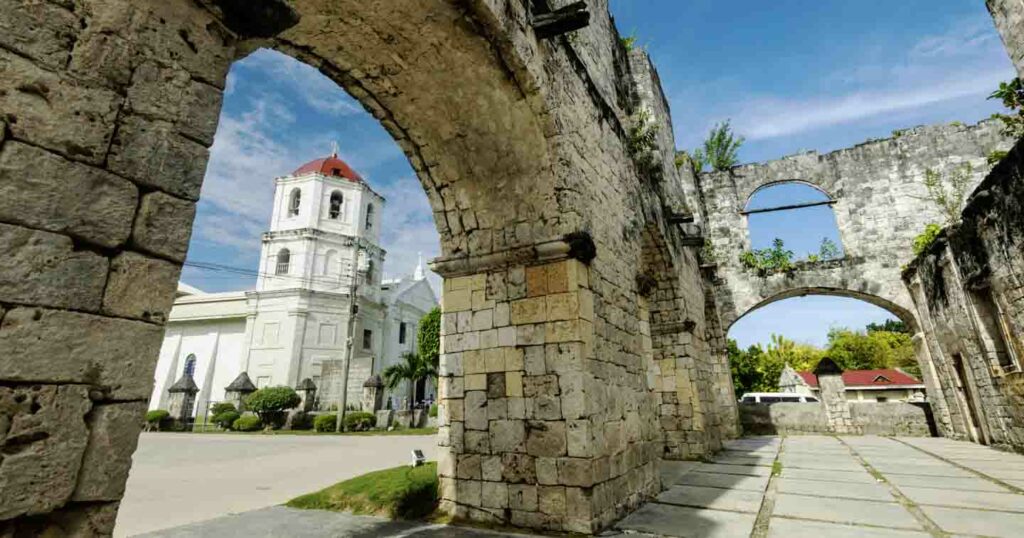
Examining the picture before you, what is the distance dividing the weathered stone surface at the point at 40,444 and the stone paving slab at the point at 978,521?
16.9ft

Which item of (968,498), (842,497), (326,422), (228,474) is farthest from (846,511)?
(326,422)

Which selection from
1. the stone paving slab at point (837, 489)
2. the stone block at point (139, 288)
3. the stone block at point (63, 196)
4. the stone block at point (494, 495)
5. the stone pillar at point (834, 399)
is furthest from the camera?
the stone pillar at point (834, 399)

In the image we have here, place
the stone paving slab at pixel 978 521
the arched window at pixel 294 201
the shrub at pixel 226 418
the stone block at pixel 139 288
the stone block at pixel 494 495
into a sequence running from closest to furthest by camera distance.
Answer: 1. the stone block at pixel 139 288
2. the stone paving slab at pixel 978 521
3. the stone block at pixel 494 495
4. the shrub at pixel 226 418
5. the arched window at pixel 294 201

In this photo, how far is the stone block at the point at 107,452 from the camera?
1.34 metres

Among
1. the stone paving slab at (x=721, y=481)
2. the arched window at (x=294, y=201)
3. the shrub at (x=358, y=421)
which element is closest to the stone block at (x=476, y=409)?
the stone paving slab at (x=721, y=481)

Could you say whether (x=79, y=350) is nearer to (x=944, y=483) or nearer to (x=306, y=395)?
(x=944, y=483)

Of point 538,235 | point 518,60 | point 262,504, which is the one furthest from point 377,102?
point 262,504

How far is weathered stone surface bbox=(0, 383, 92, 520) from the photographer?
1.19 meters

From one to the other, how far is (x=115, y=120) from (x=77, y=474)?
1.10 meters

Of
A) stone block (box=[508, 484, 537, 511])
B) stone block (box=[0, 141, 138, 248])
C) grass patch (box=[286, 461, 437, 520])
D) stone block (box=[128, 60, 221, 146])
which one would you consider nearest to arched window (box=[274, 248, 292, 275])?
grass patch (box=[286, 461, 437, 520])

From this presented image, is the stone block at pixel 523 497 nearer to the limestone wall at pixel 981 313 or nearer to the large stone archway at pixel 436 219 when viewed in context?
the large stone archway at pixel 436 219

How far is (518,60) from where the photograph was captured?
379 centimetres

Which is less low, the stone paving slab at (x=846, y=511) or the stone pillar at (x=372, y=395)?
the stone pillar at (x=372, y=395)

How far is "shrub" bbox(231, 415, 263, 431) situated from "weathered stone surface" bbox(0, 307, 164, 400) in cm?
1848
